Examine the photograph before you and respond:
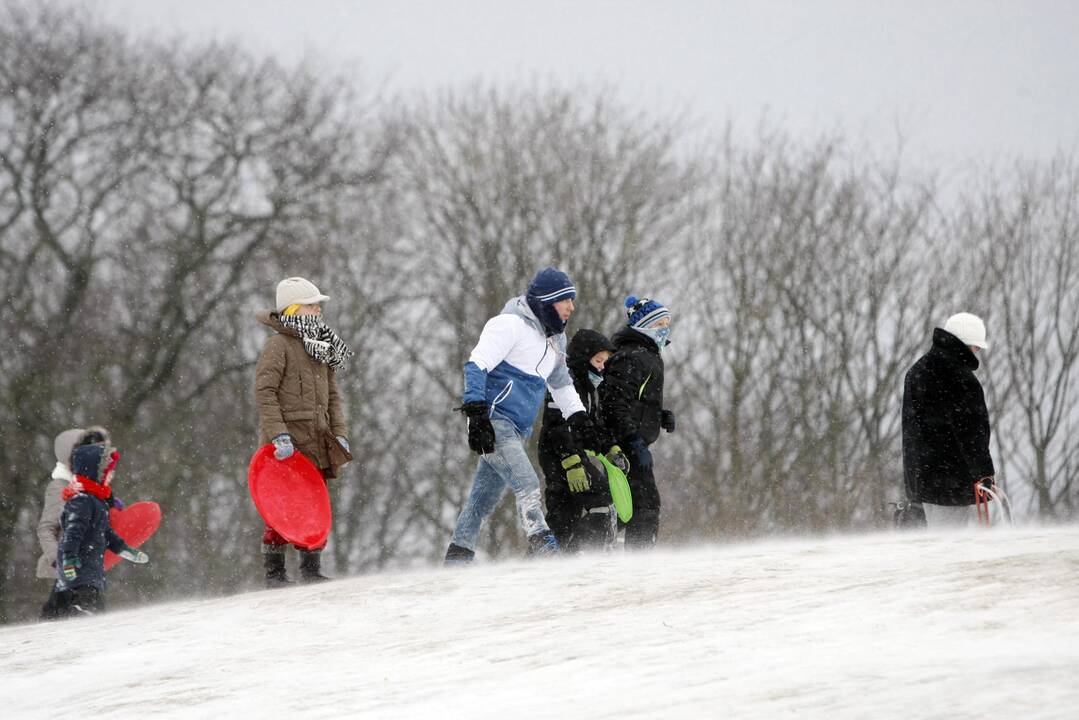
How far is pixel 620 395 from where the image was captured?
29.2 feet

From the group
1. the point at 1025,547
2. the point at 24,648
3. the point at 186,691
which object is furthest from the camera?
the point at 24,648

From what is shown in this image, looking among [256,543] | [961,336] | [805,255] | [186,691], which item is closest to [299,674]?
[186,691]

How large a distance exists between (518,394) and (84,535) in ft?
11.0

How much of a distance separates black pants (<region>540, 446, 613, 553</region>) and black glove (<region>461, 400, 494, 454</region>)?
2.41 ft

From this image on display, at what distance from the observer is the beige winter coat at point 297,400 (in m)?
8.67

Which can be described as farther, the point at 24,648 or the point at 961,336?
the point at 961,336

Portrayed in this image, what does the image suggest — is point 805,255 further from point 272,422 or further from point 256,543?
point 272,422

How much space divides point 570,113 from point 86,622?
20.0 metres

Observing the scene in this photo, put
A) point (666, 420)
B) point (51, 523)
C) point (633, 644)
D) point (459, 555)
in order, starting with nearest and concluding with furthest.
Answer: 1. point (633, 644)
2. point (459, 555)
3. point (666, 420)
4. point (51, 523)

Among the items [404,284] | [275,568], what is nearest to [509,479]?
[275,568]

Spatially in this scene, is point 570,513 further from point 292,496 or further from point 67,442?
point 67,442

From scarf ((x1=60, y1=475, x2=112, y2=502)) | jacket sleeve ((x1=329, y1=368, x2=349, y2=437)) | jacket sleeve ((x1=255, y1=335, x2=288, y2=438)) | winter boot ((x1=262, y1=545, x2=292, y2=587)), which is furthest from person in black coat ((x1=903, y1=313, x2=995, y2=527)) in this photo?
scarf ((x1=60, y1=475, x2=112, y2=502))

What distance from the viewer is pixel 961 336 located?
8547mm

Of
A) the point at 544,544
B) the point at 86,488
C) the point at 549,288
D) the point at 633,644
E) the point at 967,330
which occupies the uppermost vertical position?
the point at 549,288
